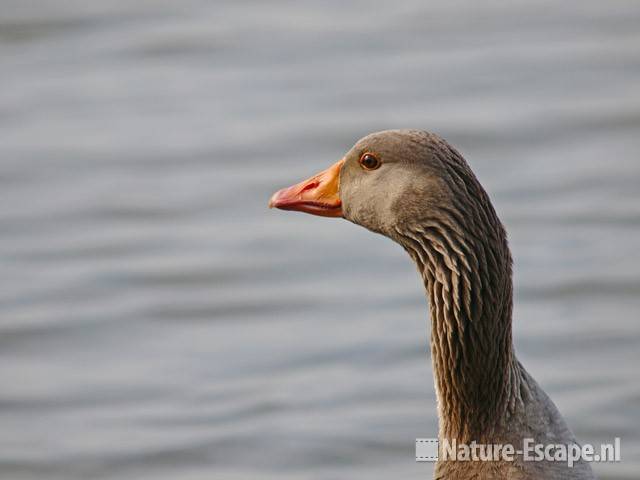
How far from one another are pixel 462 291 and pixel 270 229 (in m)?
6.12

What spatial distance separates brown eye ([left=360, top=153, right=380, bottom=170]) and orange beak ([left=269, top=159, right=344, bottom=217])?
0.22m

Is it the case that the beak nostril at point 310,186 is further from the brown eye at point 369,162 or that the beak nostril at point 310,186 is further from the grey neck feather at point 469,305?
the grey neck feather at point 469,305

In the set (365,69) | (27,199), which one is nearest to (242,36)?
(365,69)

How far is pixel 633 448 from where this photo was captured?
9.38 metres

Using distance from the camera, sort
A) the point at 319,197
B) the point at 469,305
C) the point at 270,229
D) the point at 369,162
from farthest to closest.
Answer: the point at 270,229 < the point at 319,197 < the point at 369,162 < the point at 469,305

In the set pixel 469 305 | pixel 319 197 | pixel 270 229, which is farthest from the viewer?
pixel 270 229

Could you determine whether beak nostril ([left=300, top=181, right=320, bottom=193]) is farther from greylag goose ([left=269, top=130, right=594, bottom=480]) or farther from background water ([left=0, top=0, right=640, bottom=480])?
background water ([left=0, top=0, right=640, bottom=480])

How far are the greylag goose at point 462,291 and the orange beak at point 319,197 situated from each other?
0.23 m

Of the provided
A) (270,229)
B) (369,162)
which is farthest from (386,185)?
(270,229)

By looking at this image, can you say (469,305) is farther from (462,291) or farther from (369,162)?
(369,162)

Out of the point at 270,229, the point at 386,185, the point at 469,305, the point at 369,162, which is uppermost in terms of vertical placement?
the point at 270,229

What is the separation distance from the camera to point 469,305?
6641mm

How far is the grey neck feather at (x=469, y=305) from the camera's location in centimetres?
652

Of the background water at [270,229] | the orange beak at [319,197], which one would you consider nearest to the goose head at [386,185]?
the orange beak at [319,197]
